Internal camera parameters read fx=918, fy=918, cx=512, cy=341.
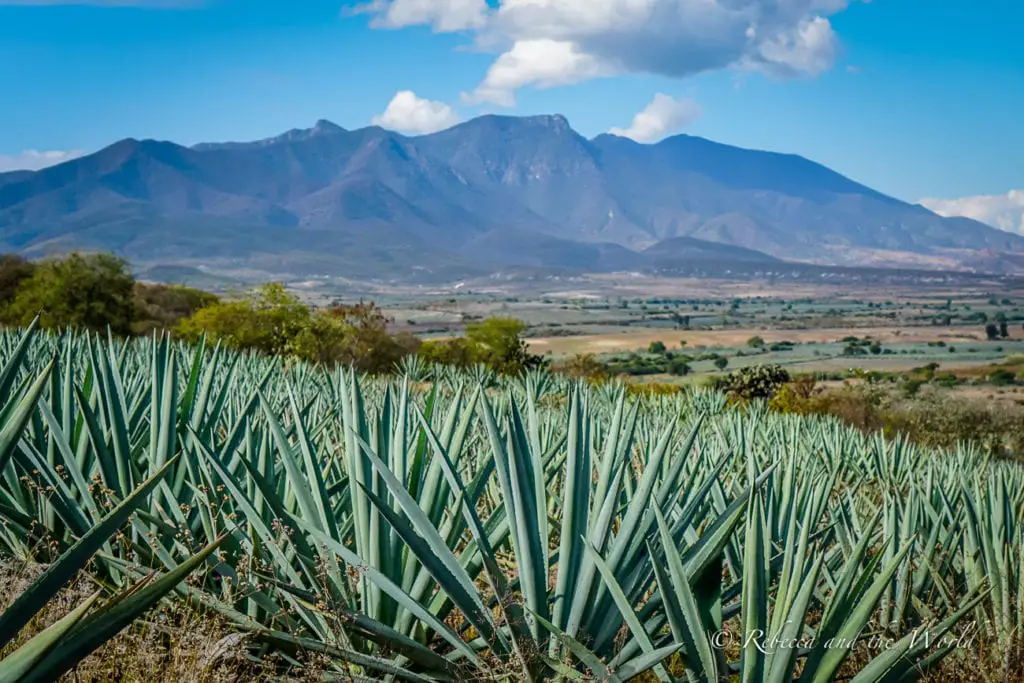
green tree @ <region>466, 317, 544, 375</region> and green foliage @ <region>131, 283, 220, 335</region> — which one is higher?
green foliage @ <region>131, 283, 220, 335</region>

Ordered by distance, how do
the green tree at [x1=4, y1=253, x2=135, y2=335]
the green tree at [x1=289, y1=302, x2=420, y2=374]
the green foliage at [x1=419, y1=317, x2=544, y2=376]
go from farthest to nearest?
the green tree at [x1=4, y1=253, x2=135, y2=335], the green foliage at [x1=419, y1=317, x2=544, y2=376], the green tree at [x1=289, y1=302, x2=420, y2=374]

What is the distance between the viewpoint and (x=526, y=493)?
2676 mm

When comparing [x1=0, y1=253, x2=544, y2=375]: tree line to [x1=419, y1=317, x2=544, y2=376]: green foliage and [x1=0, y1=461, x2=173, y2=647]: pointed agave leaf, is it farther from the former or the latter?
[x1=0, y1=461, x2=173, y2=647]: pointed agave leaf

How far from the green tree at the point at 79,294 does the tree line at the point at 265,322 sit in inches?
1.4

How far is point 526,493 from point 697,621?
60 centimetres

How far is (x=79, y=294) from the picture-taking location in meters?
34.5

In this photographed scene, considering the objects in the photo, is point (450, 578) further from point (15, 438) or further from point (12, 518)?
point (12, 518)

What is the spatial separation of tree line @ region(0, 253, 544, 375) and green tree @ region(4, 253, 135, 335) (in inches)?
1.4

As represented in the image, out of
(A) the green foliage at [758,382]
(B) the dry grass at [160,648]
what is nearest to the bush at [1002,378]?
(A) the green foliage at [758,382]

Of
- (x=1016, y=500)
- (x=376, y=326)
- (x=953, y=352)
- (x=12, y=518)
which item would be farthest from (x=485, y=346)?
(x=953, y=352)

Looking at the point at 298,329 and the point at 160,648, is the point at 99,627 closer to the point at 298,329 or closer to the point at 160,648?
the point at 160,648

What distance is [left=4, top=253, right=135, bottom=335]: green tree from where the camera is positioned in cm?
3369

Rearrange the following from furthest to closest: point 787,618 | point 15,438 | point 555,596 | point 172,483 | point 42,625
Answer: point 172,483 < point 42,625 < point 555,596 < point 787,618 < point 15,438

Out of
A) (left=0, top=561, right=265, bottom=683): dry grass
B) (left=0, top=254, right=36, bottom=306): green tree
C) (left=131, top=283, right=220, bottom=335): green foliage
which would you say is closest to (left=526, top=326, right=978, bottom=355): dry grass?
(left=131, top=283, right=220, bottom=335): green foliage
